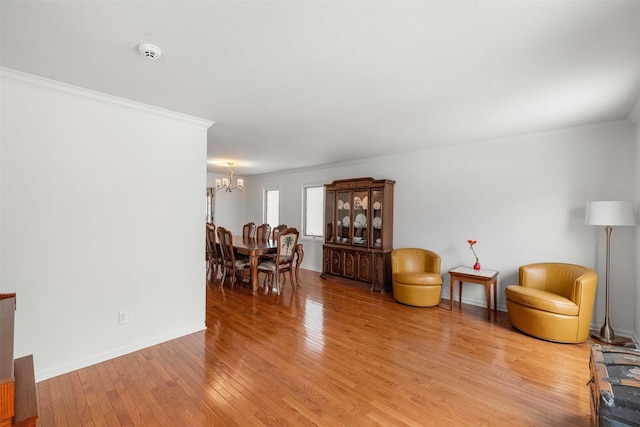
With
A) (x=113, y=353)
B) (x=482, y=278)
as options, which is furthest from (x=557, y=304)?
(x=113, y=353)

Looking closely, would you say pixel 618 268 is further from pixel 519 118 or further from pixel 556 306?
pixel 519 118

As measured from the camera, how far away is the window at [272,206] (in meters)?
7.88

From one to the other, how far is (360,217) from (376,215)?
0.31 m

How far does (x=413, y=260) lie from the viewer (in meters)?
4.73

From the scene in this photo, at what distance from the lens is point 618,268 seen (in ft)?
11.0

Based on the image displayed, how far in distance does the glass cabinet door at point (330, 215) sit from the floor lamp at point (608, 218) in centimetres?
369

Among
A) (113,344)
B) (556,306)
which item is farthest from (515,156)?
(113,344)

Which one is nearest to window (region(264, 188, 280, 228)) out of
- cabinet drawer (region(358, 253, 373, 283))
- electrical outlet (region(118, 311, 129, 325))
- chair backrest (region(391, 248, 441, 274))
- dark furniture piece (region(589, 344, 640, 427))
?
cabinet drawer (region(358, 253, 373, 283))

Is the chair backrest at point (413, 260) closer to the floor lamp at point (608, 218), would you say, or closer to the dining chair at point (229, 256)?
the floor lamp at point (608, 218)

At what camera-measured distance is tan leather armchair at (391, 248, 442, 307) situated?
417 centimetres

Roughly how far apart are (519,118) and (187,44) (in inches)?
128

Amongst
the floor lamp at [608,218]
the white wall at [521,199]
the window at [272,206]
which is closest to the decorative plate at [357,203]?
the white wall at [521,199]

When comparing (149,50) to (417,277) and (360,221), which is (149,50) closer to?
(417,277)

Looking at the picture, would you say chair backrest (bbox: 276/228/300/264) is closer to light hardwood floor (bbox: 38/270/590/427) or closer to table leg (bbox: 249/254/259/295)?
table leg (bbox: 249/254/259/295)
